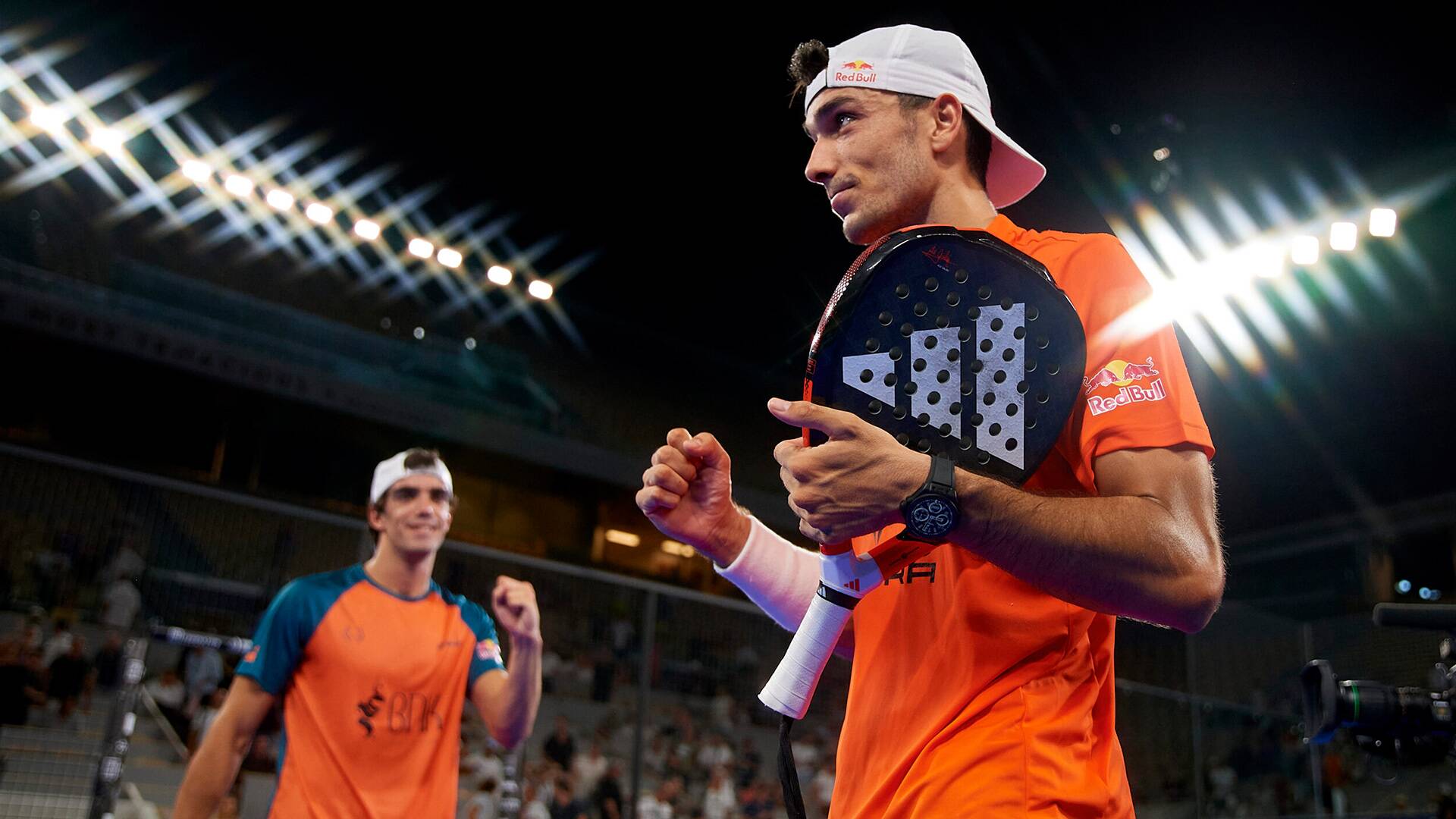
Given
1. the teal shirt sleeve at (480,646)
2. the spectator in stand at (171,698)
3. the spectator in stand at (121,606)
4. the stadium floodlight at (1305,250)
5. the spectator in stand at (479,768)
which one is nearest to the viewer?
the teal shirt sleeve at (480,646)

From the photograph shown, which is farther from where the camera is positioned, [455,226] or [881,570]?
→ [455,226]

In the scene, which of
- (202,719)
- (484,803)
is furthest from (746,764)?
(202,719)

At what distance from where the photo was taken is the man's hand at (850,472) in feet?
4.53

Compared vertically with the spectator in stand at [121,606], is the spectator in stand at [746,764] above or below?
below

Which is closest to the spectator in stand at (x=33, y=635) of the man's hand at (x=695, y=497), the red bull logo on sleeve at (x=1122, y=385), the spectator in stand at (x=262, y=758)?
the spectator in stand at (x=262, y=758)

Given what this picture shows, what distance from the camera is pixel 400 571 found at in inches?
175

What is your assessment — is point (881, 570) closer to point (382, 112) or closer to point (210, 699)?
point (210, 699)

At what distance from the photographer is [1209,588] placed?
138 cm

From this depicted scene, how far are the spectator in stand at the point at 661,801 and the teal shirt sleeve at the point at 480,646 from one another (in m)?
2.19

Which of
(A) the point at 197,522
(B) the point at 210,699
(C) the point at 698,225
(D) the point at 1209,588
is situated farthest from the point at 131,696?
(C) the point at 698,225

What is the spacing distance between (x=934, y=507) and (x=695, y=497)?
781 mm

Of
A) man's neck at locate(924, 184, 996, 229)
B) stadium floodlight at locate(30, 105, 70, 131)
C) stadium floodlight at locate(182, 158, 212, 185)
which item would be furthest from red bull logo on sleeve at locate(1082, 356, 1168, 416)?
stadium floodlight at locate(30, 105, 70, 131)

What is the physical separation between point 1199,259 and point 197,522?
12.0 m

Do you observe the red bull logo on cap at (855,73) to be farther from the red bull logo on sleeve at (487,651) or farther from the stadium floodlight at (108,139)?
the stadium floodlight at (108,139)
